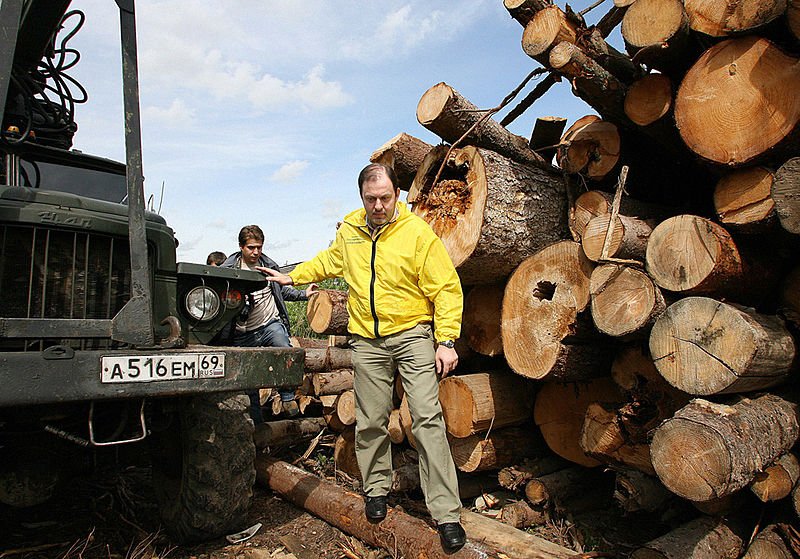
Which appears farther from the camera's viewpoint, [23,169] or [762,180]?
[23,169]

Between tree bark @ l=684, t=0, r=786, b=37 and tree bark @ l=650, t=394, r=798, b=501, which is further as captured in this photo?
tree bark @ l=684, t=0, r=786, b=37

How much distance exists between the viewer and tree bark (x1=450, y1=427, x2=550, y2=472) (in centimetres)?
365

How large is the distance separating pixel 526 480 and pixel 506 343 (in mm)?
909

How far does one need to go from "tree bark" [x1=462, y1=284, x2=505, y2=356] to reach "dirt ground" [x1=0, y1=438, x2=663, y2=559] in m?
1.09

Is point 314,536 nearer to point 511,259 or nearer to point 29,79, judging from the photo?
point 511,259

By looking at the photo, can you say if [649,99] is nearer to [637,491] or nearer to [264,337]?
[637,491]

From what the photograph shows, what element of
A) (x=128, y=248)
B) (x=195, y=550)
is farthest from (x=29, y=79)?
(x=195, y=550)

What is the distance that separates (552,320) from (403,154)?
1.58m

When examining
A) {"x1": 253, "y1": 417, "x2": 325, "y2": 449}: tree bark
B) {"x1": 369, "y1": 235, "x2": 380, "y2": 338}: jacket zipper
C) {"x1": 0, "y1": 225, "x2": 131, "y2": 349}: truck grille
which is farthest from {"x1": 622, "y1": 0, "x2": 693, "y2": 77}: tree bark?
{"x1": 253, "y1": 417, "x2": 325, "y2": 449}: tree bark

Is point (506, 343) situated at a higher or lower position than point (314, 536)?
higher

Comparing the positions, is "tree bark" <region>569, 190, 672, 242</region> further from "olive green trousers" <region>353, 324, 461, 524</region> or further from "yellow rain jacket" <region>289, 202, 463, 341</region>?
"olive green trousers" <region>353, 324, 461, 524</region>

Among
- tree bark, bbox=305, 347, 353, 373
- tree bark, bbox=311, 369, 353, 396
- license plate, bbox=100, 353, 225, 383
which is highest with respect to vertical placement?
license plate, bbox=100, 353, 225, 383

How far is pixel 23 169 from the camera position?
3.82 metres

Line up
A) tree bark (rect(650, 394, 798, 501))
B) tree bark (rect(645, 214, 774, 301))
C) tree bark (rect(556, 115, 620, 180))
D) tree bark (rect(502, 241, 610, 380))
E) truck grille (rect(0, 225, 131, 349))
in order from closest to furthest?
tree bark (rect(650, 394, 798, 501)) → tree bark (rect(645, 214, 774, 301)) → truck grille (rect(0, 225, 131, 349)) → tree bark (rect(502, 241, 610, 380)) → tree bark (rect(556, 115, 620, 180))
